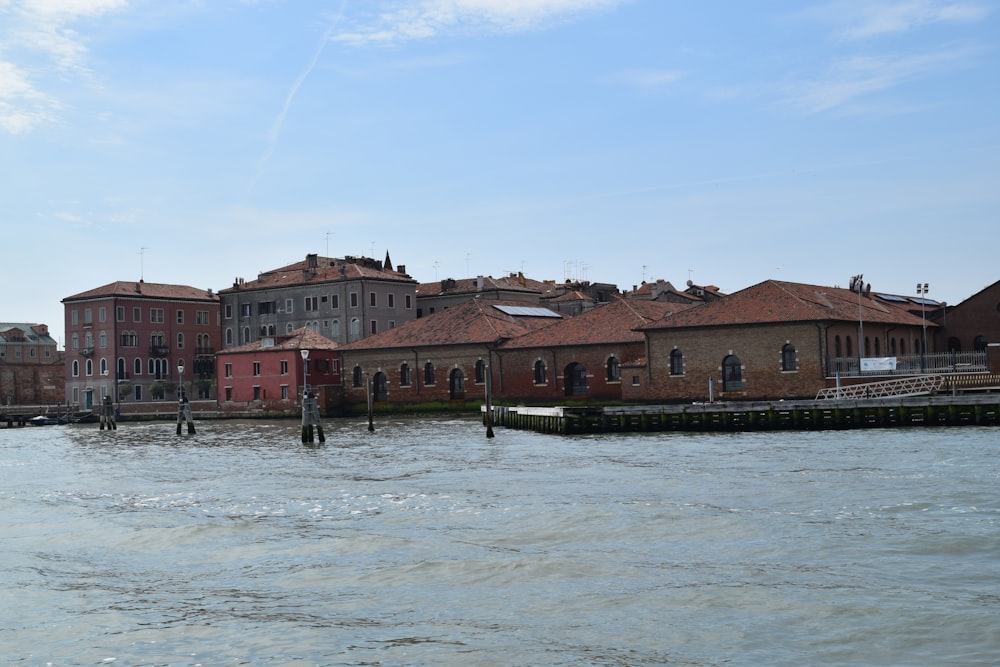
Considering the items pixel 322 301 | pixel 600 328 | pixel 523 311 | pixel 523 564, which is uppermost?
pixel 322 301

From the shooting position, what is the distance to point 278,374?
78.9 metres

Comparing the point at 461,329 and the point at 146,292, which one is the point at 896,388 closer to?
the point at 461,329

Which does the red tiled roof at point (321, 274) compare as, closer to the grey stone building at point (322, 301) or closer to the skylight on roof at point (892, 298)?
the grey stone building at point (322, 301)

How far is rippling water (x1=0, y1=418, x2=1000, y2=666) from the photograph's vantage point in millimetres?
12750

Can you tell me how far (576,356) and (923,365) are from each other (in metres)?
18.4

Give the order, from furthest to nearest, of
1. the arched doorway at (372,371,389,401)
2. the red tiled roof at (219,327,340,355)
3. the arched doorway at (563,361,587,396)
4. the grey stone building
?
1. the grey stone building
2. the red tiled roof at (219,327,340,355)
3. the arched doorway at (372,371,389,401)
4. the arched doorway at (563,361,587,396)

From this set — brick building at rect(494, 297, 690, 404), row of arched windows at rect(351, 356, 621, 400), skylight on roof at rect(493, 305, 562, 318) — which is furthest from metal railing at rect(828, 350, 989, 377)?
skylight on roof at rect(493, 305, 562, 318)

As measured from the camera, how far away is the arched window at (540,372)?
6869 centimetres

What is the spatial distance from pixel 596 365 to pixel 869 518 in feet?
153

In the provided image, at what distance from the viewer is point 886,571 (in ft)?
51.4

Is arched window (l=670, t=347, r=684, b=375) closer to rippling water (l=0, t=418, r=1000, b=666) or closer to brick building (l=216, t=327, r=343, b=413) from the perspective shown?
brick building (l=216, t=327, r=343, b=413)

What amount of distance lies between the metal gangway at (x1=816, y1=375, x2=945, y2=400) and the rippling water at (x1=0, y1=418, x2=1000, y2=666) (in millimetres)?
20721

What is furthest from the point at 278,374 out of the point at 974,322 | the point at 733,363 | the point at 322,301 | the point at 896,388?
the point at 974,322

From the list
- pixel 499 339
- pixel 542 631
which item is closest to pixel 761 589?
pixel 542 631
